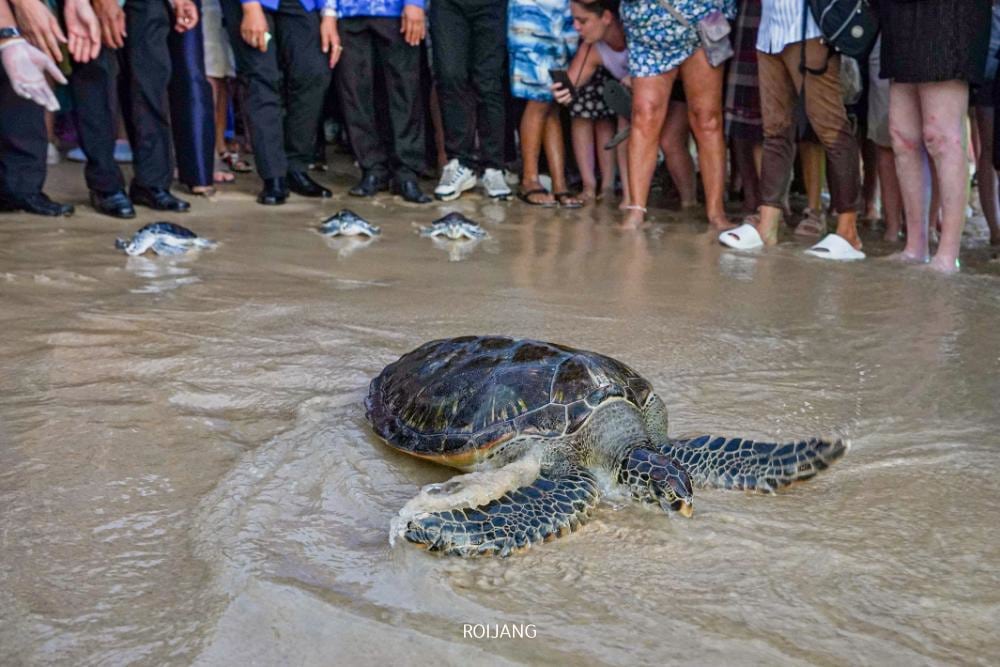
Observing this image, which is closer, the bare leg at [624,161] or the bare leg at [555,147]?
the bare leg at [624,161]

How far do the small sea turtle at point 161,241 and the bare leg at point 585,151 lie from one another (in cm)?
325

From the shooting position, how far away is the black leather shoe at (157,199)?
5656mm

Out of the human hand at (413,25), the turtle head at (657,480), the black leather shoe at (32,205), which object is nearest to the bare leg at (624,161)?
the human hand at (413,25)

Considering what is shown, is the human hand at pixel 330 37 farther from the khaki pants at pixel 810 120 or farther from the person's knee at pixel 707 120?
the khaki pants at pixel 810 120

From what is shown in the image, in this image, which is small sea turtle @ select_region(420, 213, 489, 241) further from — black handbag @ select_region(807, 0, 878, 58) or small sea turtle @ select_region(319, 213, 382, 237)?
black handbag @ select_region(807, 0, 878, 58)

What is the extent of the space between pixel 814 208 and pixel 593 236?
151 centimetres

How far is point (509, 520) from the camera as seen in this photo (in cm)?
188

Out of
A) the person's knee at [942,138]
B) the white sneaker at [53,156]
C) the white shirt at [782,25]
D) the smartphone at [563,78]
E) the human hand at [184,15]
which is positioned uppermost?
the human hand at [184,15]

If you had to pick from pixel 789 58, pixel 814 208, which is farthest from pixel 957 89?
pixel 814 208

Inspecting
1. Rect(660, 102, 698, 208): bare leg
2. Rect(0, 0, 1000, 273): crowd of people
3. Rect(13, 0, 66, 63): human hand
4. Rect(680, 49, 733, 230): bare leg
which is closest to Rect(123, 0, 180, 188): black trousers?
Rect(0, 0, 1000, 273): crowd of people

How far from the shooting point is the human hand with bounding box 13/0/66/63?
15.1 feet

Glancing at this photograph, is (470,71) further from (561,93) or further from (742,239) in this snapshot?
(742,239)

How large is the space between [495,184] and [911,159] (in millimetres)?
3140

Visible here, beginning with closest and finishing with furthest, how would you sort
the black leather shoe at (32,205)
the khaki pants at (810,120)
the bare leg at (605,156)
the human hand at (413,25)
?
the khaki pants at (810,120)
the black leather shoe at (32,205)
the human hand at (413,25)
the bare leg at (605,156)
